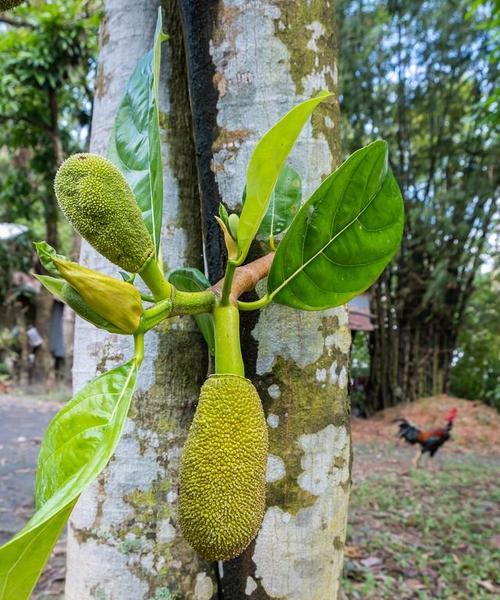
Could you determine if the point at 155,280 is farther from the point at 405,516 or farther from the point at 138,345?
the point at 405,516

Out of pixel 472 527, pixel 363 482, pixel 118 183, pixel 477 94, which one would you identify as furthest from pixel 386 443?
pixel 118 183

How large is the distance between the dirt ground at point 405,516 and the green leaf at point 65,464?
1.82 m

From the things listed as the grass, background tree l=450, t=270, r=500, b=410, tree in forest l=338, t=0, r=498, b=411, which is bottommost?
the grass

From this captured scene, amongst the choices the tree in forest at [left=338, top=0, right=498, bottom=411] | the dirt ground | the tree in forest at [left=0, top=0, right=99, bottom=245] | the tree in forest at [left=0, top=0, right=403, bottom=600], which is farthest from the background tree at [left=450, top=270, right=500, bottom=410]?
the tree in forest at [left=0, top=0, right=403, bottom=600]

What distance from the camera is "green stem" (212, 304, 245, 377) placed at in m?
0.46

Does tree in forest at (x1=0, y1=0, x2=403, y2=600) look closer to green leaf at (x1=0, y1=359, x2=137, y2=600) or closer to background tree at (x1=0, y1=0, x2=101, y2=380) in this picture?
green leaf at (x1=0, y1=359, x2=137, y2=600)

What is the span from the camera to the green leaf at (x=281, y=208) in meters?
0.60

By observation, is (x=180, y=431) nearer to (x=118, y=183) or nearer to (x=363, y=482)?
(x=118, y=183)

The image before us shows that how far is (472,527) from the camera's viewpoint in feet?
9.20

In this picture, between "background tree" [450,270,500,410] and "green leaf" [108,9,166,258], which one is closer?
"green leaf" [108,9,166,258]

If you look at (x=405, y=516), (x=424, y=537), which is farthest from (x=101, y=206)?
(x=405, y=516)

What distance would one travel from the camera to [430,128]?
18.9 ft

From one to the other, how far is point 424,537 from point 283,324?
248 cm

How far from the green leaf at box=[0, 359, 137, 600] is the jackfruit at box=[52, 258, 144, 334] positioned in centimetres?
5
